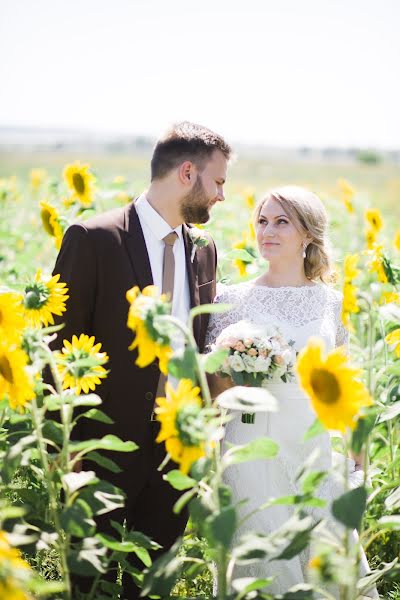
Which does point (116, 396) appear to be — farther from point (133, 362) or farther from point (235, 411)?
point (235, 411)

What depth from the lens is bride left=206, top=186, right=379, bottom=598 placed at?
8.39 feet

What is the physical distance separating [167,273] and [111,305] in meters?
0.23

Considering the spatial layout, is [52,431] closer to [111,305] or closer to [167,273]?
[111,305]

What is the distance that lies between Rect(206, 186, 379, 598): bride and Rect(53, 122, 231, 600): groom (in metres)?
0.20

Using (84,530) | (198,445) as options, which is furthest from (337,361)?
(84,530)

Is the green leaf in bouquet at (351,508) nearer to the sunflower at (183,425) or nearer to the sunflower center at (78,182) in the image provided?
the sunflower at (183,425)

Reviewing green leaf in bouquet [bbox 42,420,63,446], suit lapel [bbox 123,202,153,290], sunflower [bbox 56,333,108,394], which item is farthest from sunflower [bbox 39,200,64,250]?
green leaf in bouquet [bbox 42,420,63,446]

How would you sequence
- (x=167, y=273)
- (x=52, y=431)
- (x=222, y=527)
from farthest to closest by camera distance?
1. (x=167, y=273)
2. (x=52, y=431)
3. (x=222, y=527)

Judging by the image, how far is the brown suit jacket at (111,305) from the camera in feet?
8.06

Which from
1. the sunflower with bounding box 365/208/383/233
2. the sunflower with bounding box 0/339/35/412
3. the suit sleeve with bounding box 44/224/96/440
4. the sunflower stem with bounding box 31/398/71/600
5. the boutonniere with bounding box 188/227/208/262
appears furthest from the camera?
the sunflower with bounding box 365/208/383/233

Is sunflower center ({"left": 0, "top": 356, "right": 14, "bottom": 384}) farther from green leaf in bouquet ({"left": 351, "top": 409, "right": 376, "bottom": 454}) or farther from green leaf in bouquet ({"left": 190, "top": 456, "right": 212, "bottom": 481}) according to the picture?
green leaf in bouquet ({"left": 351, "top": 409, "right": 376, "bottom": 454})

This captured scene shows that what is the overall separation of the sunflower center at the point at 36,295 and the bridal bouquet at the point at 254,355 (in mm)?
574

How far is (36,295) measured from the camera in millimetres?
1947

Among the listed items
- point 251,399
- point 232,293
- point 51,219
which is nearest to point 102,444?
point 251,399
